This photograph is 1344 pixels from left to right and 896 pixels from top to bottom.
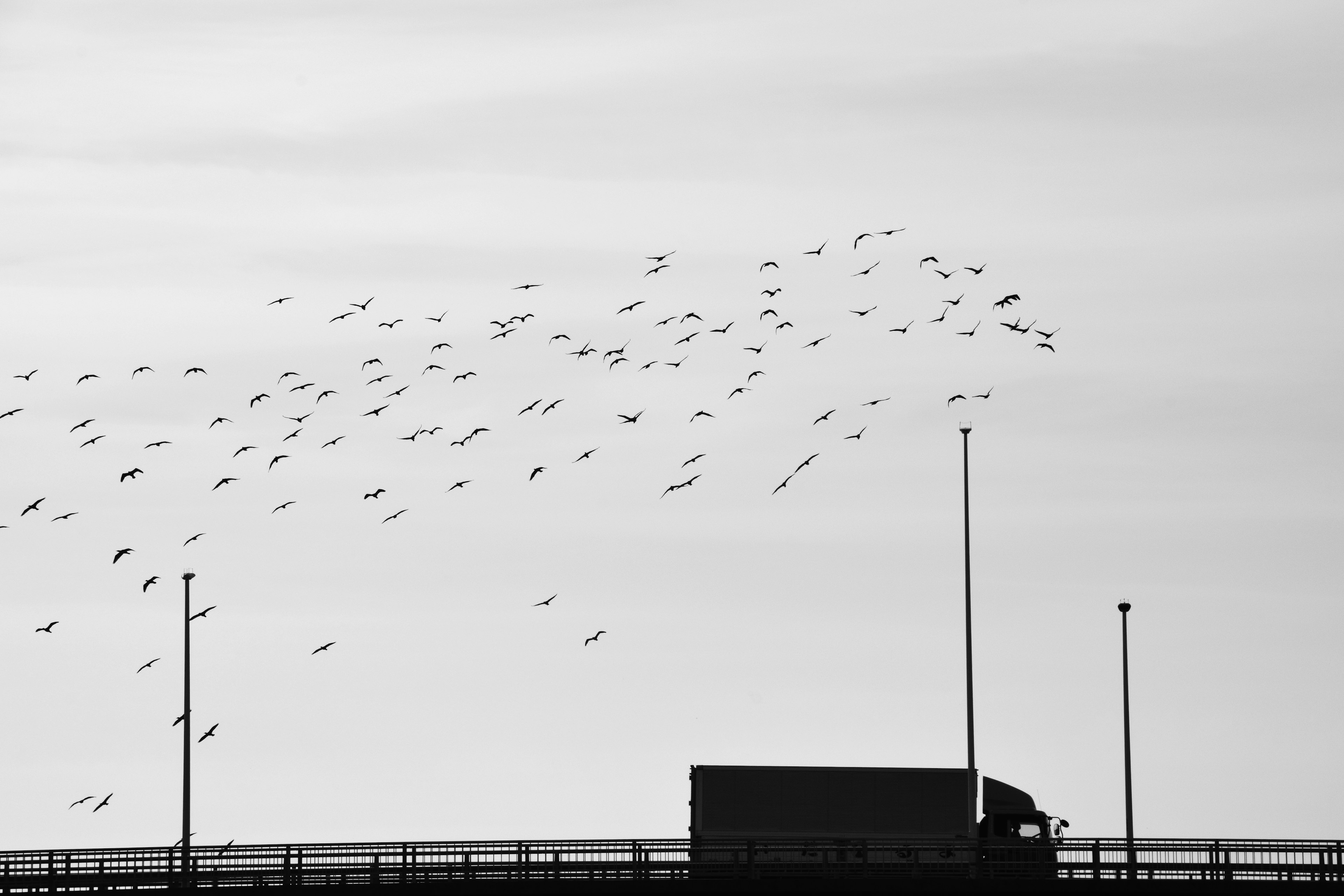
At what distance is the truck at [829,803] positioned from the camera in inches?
1962

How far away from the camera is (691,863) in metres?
45.4

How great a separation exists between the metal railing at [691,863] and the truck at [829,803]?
21.3 inches

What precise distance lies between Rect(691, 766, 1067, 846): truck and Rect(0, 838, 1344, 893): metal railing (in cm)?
54

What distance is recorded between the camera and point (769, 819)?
49938 mm

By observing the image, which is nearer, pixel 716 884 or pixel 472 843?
pixel 716 884

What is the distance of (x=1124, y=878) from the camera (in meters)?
45.6

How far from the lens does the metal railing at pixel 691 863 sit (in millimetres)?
45906

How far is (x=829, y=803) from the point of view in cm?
4997

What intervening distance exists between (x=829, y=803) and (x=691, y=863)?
5.49 m

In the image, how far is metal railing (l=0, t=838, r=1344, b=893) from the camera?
4591 centimetres

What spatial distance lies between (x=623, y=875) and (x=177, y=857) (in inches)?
392

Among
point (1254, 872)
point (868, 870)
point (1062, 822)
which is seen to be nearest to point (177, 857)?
point (868, 870)

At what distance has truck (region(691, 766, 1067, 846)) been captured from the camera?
49.8 metres

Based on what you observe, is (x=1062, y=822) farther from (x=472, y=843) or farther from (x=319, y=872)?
(x=319, y=872)
